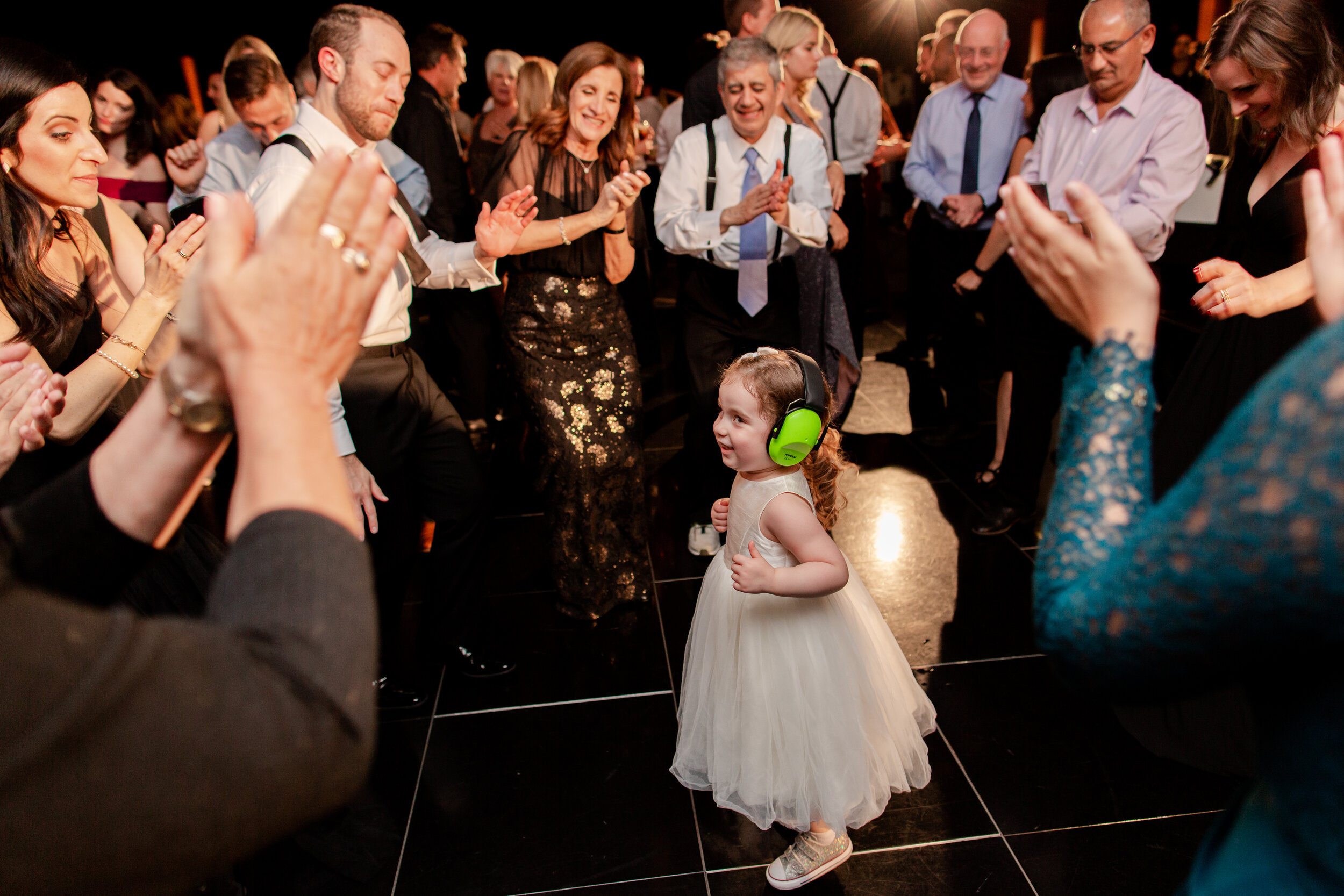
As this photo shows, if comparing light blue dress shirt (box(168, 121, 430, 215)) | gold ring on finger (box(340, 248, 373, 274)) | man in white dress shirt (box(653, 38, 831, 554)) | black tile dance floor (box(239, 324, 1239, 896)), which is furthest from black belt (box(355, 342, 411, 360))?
gold ring on finger (box(340, 248, 373, 274))

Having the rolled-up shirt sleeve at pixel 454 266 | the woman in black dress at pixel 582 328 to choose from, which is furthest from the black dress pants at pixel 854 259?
the rolled-up shirt sleeve at pixel 454 266

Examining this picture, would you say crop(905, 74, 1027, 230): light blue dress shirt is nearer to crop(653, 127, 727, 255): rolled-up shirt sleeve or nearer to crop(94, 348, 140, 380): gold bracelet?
crop(653, 127, 727, 255): rolled-up shirt sleeve

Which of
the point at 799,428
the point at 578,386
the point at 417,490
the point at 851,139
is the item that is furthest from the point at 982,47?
the point at 417,490

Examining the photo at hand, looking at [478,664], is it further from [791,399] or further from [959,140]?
[959,140]

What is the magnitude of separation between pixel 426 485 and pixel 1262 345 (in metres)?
2.29

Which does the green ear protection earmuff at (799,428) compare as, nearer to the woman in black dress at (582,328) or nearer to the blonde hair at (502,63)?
the woman in black dress at (582,328)

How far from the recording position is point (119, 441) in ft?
2.85

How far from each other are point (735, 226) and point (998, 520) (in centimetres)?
158

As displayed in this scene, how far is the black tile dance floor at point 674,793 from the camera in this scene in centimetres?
184

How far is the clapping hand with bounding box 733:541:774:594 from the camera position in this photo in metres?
1.59

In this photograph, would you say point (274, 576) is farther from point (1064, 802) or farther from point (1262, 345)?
point (1262, 345)

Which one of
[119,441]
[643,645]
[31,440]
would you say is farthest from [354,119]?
[643,645]

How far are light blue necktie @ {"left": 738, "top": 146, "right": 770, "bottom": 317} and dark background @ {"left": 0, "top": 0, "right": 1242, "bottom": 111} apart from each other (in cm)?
661

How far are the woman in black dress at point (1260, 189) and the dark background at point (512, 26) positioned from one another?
645cm
